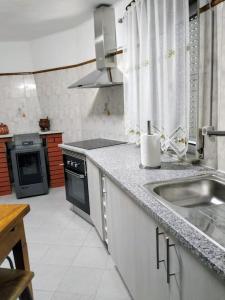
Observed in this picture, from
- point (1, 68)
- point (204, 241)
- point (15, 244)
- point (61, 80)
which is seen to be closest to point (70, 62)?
point (61, 80)

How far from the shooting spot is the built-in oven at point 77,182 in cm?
266

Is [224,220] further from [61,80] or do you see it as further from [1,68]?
[1,68]

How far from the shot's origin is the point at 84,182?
2.66m

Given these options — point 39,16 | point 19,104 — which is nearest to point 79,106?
point 19,104

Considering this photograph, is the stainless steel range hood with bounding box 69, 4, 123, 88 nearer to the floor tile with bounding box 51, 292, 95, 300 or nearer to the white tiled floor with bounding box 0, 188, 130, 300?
the white tiled floor with bounding box 0, 188, 130, 300

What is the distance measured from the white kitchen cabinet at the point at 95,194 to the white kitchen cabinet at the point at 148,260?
274 millimetres

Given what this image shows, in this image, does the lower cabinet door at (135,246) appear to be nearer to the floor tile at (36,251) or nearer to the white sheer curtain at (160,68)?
the white sheer curtain at (160,68)

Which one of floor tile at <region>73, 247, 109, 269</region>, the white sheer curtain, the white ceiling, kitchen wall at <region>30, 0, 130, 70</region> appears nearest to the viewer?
the white sheer curtain

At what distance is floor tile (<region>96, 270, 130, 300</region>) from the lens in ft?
5.77

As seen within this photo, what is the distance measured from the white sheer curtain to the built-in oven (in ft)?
2.15

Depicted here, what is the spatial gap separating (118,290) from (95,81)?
203 centimetres

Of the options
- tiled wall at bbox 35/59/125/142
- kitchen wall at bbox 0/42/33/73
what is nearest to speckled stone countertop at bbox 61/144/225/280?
tiled wall at bbox 35/59/125/142

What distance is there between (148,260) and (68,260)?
45.8 inches

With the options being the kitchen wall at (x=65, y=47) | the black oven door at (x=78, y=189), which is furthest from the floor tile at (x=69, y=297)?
the kitchen wall at (x=65, y=47)
